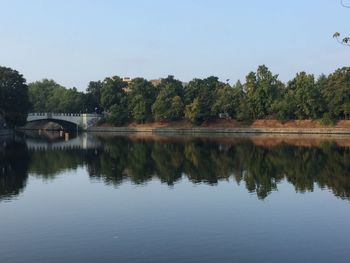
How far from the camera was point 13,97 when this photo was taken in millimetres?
82250

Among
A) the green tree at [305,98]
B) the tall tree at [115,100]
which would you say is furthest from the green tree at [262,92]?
the tall tree at [115,100]

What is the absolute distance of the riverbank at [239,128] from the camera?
8569 cm

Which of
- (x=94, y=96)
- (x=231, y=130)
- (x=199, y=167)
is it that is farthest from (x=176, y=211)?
(x=94, y=96)

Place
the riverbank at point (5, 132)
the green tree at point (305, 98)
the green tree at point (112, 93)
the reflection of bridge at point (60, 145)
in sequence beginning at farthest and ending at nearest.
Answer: the green tree at point (112, 93), the green tree at point (305, 98), the riverbank at point (5, 132), the reflection of bridge at point (60, 145)

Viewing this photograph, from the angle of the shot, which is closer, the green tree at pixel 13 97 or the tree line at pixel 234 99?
the green tree at pixel 13 97

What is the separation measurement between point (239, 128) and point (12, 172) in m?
63.3

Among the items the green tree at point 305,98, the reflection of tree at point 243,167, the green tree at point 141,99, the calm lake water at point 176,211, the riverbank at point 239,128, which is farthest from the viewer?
the green tree at point 141,99

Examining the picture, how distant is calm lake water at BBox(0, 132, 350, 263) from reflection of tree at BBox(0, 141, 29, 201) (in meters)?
0.08

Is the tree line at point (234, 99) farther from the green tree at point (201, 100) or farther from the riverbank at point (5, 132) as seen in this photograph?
the riverbank at point (5, 132)

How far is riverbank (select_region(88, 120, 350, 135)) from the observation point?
85.7m

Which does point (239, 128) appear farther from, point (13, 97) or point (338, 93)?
point (13, 97)

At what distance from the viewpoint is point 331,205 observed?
23.2 m

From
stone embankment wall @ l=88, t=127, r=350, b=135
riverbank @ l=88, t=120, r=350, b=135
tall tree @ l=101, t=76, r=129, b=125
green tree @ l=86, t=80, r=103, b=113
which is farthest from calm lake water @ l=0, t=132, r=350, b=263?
green tree @ l=86, t=80, r=103, b=113

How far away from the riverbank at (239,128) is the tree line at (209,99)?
52.4 inches
